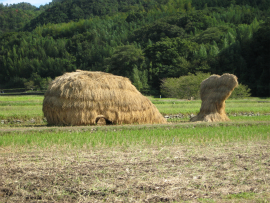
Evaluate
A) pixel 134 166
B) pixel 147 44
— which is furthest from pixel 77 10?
pixel 134 166

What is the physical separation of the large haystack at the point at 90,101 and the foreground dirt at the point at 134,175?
195 inches

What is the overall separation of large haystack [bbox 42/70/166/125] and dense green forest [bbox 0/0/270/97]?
34.7 m

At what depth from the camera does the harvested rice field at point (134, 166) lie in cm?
521

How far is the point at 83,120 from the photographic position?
12.9 metres

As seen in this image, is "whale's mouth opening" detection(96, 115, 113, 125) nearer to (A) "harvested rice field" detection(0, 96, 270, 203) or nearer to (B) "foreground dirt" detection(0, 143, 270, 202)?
(A) "harvested rice field" detection(0, 96, 270, 203)

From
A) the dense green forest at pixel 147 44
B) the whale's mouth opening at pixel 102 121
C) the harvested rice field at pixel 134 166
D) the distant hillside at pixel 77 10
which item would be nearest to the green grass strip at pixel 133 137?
the harvested rice field at pixel 134 166

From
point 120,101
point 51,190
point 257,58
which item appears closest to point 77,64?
point 257,58

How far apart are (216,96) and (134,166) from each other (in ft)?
31.2

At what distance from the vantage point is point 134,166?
21.5 ft

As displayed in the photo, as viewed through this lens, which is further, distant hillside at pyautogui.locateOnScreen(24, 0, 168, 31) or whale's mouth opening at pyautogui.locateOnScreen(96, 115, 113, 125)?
distant hillside at pyautogui.locateOnScreen(24, 0, 168, 31)

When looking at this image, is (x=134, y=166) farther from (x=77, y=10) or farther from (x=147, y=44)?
(x=77, y=10)

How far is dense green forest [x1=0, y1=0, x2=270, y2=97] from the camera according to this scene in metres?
49.7

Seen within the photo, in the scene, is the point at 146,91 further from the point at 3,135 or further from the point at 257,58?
the point at 3,135

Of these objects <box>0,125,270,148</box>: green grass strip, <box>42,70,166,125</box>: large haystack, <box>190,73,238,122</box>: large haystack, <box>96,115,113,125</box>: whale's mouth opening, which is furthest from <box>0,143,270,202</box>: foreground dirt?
<box>190,73,238,122</box>: large haystack
